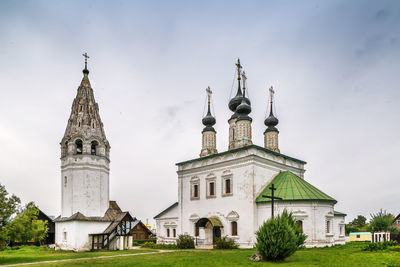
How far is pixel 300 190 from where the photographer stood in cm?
2322

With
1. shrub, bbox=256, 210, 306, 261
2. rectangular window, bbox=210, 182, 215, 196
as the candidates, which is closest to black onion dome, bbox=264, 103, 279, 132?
rectangular window, bbox=210, 182, 215, 196

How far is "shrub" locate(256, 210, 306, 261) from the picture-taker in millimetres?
13352

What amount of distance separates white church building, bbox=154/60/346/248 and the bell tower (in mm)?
6592

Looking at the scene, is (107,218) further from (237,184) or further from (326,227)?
(326,227)

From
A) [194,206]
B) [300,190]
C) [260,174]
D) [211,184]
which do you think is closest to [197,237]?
[194,206]

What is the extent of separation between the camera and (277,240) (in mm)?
13383

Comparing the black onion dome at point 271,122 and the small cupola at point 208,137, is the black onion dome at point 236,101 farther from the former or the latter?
the black onion dome at point 271,122

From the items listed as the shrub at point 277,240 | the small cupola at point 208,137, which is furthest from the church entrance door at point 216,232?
the shrub at point 277,240

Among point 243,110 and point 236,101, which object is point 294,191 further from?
point 236,101

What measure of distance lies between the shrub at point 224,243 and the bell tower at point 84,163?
10423mm

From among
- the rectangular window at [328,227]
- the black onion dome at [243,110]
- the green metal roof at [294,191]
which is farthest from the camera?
the black onion dome at [243,110]

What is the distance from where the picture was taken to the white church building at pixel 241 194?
22719mm

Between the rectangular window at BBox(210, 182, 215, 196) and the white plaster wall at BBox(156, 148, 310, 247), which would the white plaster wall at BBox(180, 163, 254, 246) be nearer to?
the white plaster wall at BBox(156, 148, 310, 247)

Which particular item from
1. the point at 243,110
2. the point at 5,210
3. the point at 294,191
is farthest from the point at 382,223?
the point at 5,210
